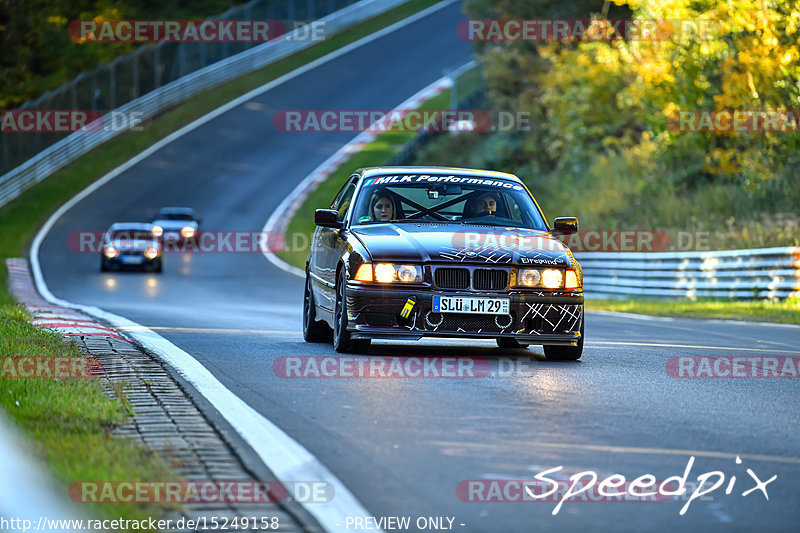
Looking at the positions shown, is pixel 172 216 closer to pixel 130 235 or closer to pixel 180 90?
pixel 130 235

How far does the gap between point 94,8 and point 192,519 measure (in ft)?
224

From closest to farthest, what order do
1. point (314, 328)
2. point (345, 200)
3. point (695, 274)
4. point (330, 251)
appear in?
point (330, 251) < point (314, 328) < point (345, 200) < point (695, 274)

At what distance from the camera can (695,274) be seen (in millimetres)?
27578

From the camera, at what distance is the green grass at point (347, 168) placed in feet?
153

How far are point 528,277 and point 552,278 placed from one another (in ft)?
0.75

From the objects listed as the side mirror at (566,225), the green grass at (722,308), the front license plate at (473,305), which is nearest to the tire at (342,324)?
the front license plate at (473,305)

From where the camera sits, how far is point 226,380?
31.6ft

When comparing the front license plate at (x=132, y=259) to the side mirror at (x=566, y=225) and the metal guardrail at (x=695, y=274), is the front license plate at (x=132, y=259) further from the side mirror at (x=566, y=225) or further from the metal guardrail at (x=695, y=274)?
the side mirror at (x=566, y=225)

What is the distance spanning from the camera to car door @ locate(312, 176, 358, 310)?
12.2 m

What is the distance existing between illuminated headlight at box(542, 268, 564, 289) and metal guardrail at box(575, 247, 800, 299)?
1277 cm

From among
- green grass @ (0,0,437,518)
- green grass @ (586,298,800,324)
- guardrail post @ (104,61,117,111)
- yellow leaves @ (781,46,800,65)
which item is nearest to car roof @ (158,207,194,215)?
guardrail post @ (104,61,117,111)

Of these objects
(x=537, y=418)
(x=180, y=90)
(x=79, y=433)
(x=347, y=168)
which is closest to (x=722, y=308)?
(x=537, y=418)

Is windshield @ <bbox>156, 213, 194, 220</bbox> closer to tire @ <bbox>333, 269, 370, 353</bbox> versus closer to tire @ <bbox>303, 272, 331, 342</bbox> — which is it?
tire @ <bbox>303, 272, 331, 342</bbox>

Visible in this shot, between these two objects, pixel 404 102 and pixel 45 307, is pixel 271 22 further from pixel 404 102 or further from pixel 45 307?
pixel 45 307
